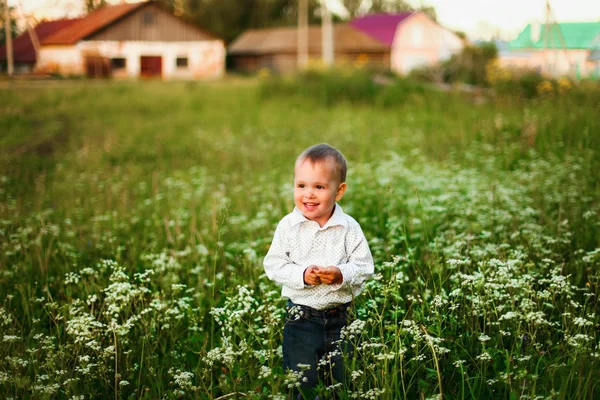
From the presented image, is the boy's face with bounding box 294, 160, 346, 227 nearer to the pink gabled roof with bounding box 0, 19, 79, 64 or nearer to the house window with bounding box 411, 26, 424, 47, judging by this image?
the pink gabled roof with bounding box 0, 19, 79, 64

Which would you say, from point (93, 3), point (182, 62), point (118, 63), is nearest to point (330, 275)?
point (93, 3)

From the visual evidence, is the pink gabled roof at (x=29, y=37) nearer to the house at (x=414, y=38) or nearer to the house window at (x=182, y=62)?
the house window at (x=182, y=62)

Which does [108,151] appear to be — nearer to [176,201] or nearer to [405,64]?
[176,201]

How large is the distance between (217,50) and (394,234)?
114 feet

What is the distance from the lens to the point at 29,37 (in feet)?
28.8

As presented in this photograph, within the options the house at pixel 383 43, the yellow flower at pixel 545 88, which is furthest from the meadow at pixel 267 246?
the house at pixel 383 43

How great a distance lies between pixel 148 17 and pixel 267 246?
76.9ft

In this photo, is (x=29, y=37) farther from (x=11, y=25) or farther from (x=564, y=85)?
(x=564, y=85)

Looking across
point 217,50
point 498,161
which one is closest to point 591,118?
point 498,161

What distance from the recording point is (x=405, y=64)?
153 feet

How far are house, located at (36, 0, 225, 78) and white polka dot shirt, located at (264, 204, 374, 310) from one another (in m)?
8.21

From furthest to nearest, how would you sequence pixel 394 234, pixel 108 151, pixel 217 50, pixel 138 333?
pixel 217 50
pixel 108 151
pixel 394 234
pixel 138 333

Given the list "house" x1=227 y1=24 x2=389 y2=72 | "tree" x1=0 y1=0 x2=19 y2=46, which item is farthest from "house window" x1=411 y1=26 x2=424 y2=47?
"tree" x1=0 y1=0 x2=19 y2=46

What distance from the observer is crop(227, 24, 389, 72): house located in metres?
45.4
